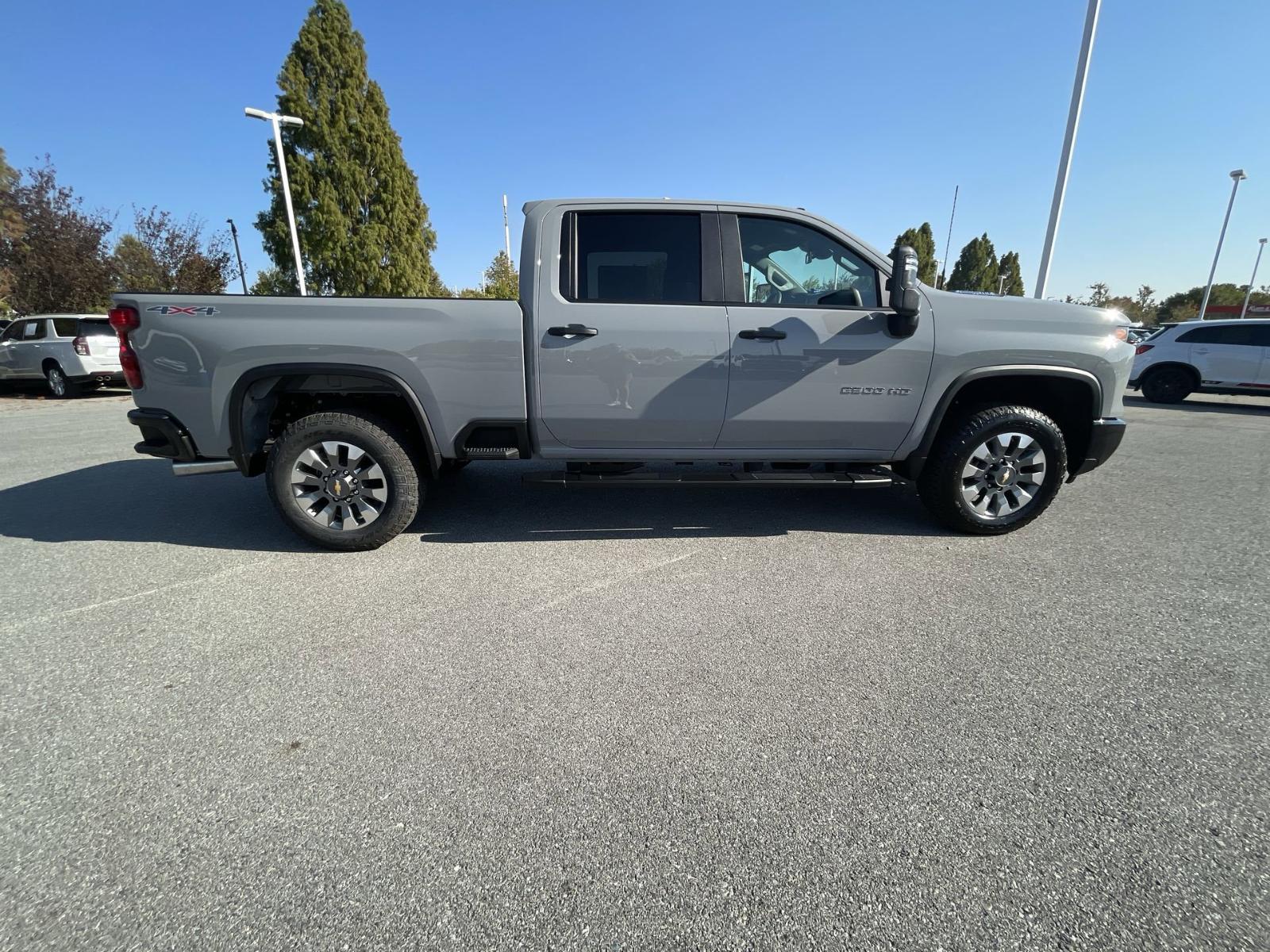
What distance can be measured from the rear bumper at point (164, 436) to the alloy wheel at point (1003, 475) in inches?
195

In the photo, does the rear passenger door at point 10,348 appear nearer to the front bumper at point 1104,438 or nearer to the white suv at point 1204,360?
the front bumper at point 1104,438

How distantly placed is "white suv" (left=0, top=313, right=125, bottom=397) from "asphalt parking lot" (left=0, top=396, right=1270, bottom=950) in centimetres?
996

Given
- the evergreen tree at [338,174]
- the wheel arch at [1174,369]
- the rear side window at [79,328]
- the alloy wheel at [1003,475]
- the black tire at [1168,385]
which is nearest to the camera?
the alloy wheel at [1003,475]

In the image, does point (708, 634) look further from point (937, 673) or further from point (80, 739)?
point (80, 739)

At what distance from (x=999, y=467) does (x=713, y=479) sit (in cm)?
195

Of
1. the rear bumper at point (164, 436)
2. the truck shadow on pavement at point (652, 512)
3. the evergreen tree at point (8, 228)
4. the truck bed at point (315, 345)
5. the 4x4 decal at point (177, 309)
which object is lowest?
the truck shadow on pavement at point (652, 512)

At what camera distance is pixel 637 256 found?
11.7 feet

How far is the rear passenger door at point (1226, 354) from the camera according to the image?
10727mm

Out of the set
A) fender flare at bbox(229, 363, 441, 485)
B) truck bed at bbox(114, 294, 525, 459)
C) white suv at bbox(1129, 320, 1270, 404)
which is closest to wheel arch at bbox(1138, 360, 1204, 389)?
white suv at bbox(1129, 320, 1270, 404)

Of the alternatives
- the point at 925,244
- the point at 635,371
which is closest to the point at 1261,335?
the point at 635,371

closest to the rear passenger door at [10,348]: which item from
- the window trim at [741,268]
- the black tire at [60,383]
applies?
the black tire at [60,383]

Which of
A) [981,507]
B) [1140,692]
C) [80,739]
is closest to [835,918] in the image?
[1140,692]

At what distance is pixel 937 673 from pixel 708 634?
38.8 inches

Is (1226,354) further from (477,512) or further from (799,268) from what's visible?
(477,512)
